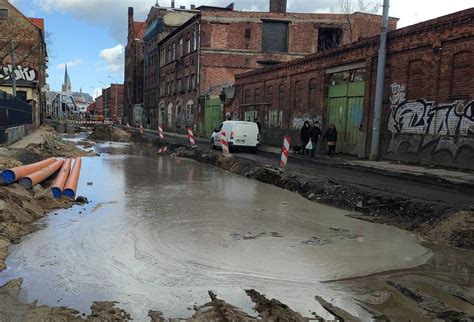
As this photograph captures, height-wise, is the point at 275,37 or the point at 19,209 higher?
the point at 275,37

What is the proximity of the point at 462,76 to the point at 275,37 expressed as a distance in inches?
1116

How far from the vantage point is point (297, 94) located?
1068 inches

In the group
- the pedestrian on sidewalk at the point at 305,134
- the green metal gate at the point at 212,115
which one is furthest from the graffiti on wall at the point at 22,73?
the pedestrian on sidewalk at the point at 305,134

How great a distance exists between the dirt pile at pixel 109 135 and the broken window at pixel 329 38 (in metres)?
19.8

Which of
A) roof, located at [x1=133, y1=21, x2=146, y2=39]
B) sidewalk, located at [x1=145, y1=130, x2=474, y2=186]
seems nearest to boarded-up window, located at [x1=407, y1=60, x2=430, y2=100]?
sidewalk, located at [x1=145, y1=130, x2=474, y2=186]

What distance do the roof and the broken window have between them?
44235 millimetres

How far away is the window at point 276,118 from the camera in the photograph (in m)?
28.9

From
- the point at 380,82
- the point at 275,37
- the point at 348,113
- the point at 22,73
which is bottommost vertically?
the point at 348,113

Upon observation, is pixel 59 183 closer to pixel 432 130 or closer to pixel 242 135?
pixel 432 130

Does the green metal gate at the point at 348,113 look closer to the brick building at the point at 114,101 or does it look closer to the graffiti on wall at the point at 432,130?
the graffiti on wall at the point at 432,130

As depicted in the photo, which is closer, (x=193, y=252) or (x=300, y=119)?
(x=193, y=252)

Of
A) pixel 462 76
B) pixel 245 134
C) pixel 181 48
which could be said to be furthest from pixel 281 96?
pixel 181 48

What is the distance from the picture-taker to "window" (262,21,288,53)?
41875mm

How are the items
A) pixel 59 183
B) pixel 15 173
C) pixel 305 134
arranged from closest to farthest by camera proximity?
1. pixel 15 173
2. pixel 59 183
3. pixel 305 134
